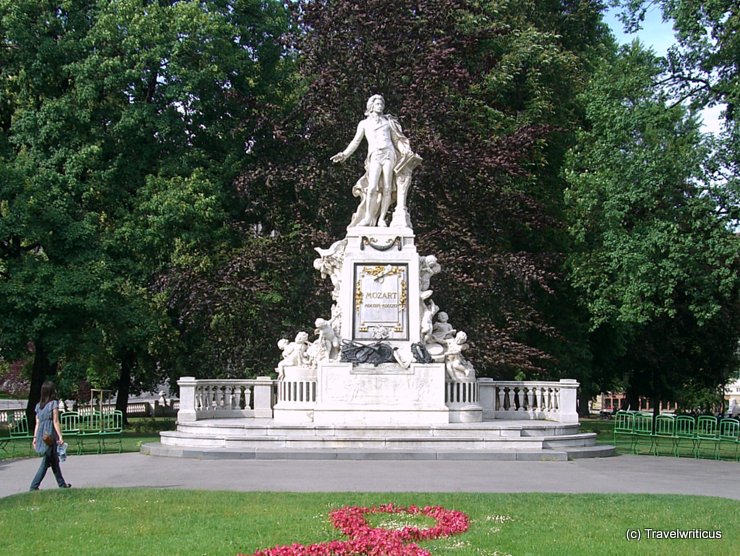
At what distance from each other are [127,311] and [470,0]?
47.1 feet

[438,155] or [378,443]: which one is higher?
[438,155]

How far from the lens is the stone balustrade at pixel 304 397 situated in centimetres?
2053

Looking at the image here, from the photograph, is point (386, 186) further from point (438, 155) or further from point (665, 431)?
point (665, 431)

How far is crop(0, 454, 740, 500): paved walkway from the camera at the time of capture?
13.4m

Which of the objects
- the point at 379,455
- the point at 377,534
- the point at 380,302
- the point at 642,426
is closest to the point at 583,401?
the point at 642,426

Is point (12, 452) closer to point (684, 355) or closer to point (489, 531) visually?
point (489, 531)

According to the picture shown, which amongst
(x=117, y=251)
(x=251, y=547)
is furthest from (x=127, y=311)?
(x=251, y=547)

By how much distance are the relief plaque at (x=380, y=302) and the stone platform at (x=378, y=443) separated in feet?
8.32

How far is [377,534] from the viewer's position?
9273 millimetres

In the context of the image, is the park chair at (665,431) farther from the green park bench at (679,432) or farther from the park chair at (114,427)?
the park chair at (114,427)

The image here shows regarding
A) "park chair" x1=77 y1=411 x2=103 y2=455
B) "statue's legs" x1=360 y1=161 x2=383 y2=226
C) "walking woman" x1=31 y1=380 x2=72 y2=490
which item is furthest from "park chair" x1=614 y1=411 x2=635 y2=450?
"walking woman" x1=31 y1=380 x2=72 y2=490

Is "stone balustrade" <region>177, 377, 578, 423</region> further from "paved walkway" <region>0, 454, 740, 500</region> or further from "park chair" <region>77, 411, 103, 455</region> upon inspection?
"paved walkway" <region>0, 454, 740, 500</region>

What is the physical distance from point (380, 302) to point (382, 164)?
3065mm

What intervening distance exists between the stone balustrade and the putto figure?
3730 millimetres
